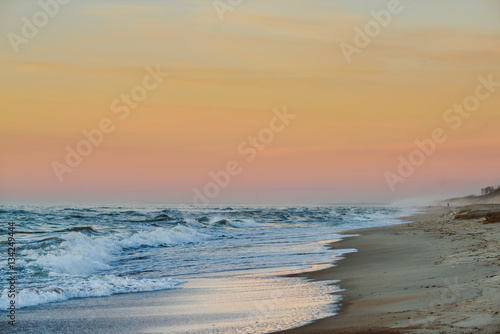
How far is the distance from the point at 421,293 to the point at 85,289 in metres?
7.09

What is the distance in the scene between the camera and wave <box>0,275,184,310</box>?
10.1 metres

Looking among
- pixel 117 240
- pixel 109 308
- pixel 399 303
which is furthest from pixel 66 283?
pixel 117 240

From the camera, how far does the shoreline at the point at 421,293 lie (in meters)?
6.54

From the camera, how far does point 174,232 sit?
3006cm

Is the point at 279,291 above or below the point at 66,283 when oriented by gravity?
below

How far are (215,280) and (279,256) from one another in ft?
18.6

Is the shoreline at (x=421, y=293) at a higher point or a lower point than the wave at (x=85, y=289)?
lower

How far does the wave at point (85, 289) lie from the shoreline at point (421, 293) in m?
3.98

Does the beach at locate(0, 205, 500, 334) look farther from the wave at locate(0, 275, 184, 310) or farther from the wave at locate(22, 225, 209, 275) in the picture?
the wave at locate(22, 225, 209, 275)

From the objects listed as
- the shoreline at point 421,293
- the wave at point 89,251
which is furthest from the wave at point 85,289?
the shoreline at point 421,293

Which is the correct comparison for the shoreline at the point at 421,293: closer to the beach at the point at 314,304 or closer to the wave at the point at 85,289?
the beach at the point at 314,304

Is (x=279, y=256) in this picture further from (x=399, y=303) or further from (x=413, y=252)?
(x=399, y=303)

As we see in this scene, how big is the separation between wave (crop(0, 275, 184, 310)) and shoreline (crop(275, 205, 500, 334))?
398 centimetres

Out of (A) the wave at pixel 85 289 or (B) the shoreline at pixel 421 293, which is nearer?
(B) the shoreline at pixel 421 293
